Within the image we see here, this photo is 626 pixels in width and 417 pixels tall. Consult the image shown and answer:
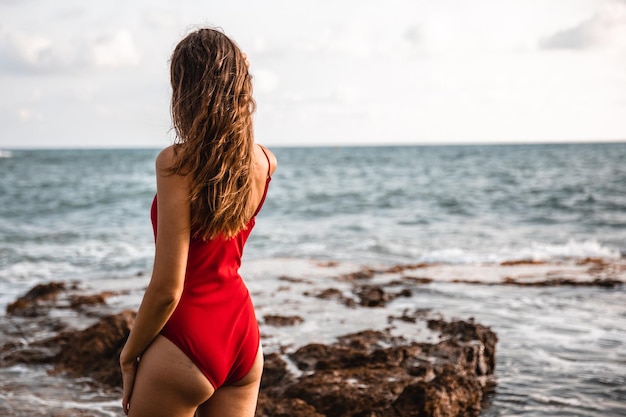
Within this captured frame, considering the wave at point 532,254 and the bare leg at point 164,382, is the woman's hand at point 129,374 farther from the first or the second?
the wave at point 532,254

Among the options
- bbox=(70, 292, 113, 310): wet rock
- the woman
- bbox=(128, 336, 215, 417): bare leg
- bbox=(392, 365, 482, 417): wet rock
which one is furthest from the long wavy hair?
bbox=(70, 292, 113, 310): wet rock

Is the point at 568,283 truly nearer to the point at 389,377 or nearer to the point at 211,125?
the point at 389,377

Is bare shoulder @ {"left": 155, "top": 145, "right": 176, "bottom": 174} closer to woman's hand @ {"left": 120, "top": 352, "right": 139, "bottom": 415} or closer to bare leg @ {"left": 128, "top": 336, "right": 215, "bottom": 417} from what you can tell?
bare leg @ {"left": 128, "top": 336, "right": 215, "bottom": 417}

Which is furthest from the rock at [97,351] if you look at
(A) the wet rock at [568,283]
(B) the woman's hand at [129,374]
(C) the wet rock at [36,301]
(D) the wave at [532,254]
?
(D) the wave at [532,254]

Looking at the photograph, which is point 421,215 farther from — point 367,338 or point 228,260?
point 228,260

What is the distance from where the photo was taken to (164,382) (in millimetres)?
1998

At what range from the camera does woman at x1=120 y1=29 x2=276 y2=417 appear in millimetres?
1909

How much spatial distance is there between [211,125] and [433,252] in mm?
11506

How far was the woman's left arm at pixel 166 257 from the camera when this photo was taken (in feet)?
6.17

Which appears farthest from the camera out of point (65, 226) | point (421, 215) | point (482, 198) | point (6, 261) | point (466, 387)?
point (482, 198)

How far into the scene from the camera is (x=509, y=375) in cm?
547

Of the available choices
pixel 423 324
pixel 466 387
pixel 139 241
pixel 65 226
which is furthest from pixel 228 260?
pixel 65 226

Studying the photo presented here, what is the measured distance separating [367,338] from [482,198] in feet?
61.4

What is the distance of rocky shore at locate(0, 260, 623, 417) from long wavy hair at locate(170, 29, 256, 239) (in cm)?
283
